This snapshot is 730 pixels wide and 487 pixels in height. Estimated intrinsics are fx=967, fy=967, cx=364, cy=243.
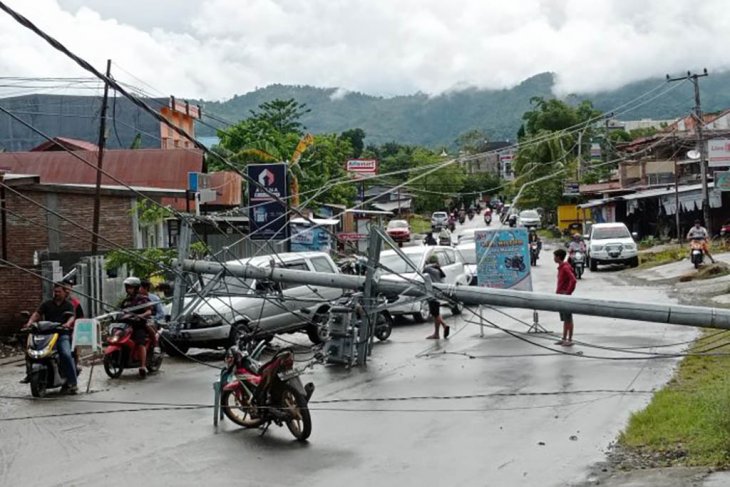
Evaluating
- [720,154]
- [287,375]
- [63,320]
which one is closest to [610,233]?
[720,154]

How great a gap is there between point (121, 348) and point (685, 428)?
949cm

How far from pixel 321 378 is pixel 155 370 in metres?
3.14

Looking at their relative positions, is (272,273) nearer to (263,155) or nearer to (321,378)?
(321,378)

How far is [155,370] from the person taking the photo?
16.4m

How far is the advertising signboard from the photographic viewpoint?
2109 centimetres

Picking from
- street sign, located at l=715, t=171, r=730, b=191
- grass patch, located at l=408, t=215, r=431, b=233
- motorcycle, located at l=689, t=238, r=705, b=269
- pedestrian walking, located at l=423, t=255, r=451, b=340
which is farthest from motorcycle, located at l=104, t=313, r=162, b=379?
grass patch, located at l=408, t=215, r=431, b=233

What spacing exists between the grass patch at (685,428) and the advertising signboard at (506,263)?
8.90 metres

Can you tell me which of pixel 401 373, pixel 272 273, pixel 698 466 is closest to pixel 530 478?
pixel 698 466

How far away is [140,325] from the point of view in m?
16.0

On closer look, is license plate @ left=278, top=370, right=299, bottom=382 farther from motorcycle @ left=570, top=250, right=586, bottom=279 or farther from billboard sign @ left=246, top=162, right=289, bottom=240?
motorcycle @ left=570, top=250, right=586, bottom=279

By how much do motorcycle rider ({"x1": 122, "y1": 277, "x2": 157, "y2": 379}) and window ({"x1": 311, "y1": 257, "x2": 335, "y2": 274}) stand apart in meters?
5.44

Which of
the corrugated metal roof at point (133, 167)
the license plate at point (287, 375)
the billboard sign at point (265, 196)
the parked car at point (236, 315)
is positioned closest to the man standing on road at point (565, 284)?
the parked car at point (236, 315)

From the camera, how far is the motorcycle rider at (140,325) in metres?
15.9

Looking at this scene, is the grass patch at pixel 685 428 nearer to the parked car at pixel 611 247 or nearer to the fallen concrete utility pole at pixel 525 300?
the fallen concrete utility pole at pixel 525 300
